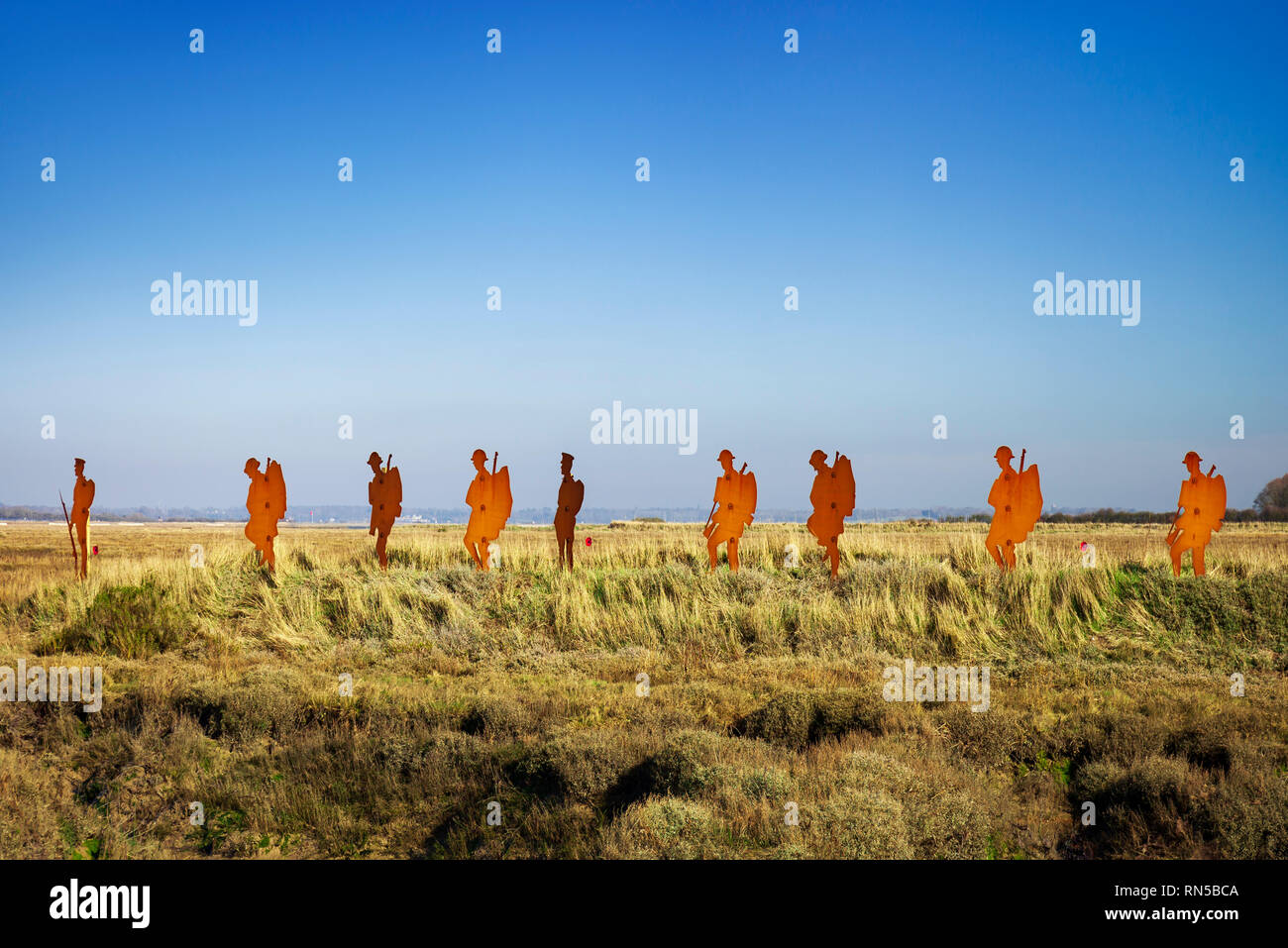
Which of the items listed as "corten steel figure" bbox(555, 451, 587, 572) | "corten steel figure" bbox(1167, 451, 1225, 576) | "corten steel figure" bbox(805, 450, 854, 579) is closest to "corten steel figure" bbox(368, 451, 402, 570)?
"corten steel figure" bbox(555, 451, 587, 572)

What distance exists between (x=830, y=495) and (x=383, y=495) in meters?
8.61

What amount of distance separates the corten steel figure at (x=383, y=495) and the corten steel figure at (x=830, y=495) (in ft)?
26.1

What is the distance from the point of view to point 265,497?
15.6 metres

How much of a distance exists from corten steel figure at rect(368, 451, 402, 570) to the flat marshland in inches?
40.7

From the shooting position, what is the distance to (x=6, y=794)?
6.91m

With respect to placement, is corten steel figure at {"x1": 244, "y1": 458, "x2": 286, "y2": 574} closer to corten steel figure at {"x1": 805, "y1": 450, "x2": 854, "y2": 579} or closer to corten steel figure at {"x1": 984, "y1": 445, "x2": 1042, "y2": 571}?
corten steel figure at {"x1": 805, "y1": 450, "x2": 854, "y2": 579}

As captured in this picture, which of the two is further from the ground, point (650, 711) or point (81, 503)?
point (81, 503)

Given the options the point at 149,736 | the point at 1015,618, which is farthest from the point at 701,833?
the point at 1015,618

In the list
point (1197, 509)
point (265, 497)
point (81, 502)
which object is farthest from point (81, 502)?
point (1197, 509)

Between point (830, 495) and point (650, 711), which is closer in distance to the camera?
point (650, 711)

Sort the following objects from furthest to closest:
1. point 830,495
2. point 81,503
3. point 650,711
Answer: point 81,503, point 830,495, point 650,711

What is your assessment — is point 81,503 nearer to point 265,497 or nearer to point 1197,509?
point 265,497

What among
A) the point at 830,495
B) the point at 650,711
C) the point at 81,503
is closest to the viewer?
the point at 650,711
